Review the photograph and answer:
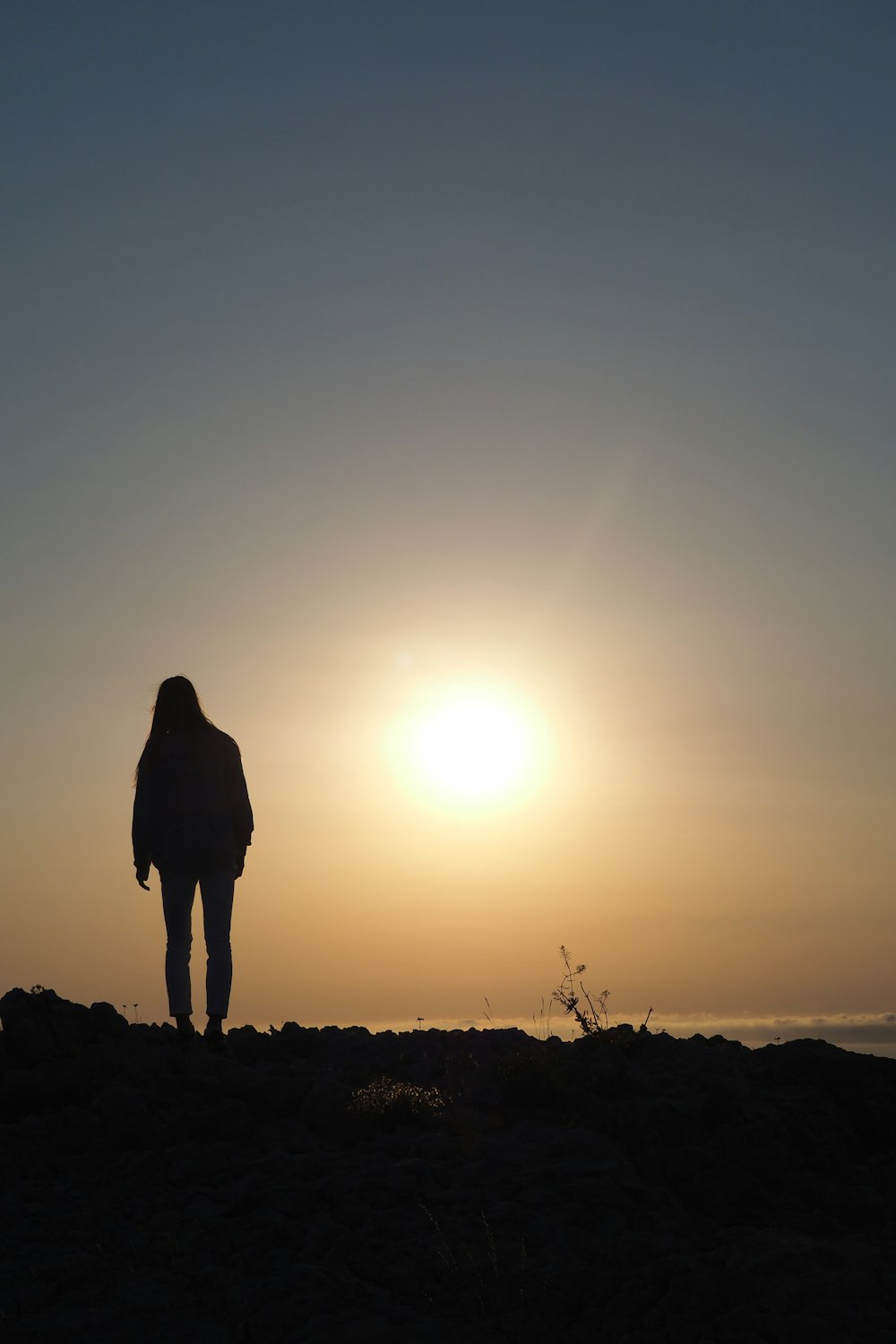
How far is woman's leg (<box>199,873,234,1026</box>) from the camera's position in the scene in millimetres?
9273

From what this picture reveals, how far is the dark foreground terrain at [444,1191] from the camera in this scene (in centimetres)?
531

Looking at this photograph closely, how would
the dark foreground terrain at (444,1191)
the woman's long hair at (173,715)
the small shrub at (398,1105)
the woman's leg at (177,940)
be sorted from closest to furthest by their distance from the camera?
the dark foreground terrain at (444,1191), the small shrub at (398,1105), the woman's leg at (177,940), the woman's long hair at (173,715)

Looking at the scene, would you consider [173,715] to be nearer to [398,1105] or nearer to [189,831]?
[189,831]

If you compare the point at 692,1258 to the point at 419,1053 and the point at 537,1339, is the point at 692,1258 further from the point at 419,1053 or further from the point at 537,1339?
the point at 419,1053

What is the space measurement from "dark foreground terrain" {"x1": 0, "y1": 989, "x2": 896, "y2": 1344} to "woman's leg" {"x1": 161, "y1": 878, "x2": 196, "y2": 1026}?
1.31 feet

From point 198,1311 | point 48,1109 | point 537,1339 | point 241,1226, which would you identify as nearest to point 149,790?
point 48,1109

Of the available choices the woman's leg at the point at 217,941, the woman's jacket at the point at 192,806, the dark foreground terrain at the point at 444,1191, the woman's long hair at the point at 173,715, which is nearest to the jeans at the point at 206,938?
the woman's leg at the point at 217,941

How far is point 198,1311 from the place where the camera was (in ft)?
17.4

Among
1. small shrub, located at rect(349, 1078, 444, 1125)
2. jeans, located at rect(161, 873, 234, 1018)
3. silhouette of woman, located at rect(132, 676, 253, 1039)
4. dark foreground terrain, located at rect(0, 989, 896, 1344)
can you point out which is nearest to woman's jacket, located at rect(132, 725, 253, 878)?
silhouette of woman, located at rect(132, 676, 253, 1039)

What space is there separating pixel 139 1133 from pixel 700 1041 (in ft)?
14.4

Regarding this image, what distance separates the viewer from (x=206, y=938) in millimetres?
9367

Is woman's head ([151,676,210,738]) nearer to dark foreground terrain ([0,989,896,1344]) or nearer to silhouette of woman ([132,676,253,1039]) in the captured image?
silhouette of woman ([132,676,253,1039])

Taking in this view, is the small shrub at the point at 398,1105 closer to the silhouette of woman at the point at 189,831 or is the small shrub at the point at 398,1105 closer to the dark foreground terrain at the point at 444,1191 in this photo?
the dark foreground terrain at the point at 444,1191

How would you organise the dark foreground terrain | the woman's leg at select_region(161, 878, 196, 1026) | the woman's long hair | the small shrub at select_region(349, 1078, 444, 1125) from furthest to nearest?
1. the woman's long hair
2. the woman's leg at select_region(161, 878, 196, 1026)
3. the small shrub at select_region(349, 1078, 444, 1125)
4. the dark foreground terrain
